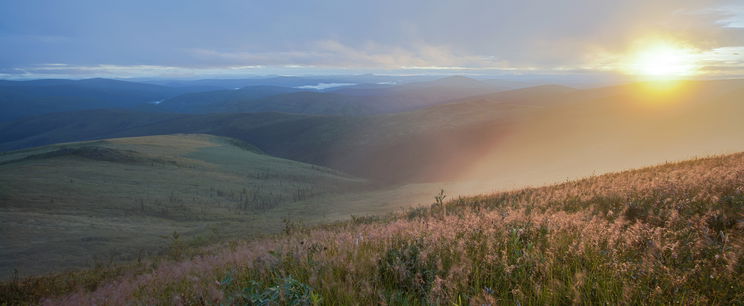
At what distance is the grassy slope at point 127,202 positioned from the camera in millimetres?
21062

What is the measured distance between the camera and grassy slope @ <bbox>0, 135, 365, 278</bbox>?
21.1m

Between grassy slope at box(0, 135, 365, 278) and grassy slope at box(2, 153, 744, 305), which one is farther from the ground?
grassy slope at box(2, 153, 744, 305)

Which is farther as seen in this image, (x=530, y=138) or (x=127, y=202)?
(x=530, y=138)

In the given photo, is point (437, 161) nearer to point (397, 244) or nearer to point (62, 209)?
point (62, 209)

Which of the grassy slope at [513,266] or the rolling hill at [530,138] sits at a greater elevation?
the grassy slope at [513,266]

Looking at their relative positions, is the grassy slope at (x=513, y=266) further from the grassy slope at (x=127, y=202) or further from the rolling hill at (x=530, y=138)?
the grassy slope at (x=127, y=202)

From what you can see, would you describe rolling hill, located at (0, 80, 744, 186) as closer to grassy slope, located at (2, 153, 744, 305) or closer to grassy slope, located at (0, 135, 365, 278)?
grassy slope, located at (2, 153, 744, 305)

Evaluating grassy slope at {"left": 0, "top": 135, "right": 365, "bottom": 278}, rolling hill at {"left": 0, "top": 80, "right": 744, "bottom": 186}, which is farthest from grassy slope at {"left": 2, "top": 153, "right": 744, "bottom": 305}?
grassy slope at {"left": 0, "top": 135, "right": 365, "bottom": 278}

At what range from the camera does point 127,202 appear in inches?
1395

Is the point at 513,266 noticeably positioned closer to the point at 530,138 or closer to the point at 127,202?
the point at 127,202

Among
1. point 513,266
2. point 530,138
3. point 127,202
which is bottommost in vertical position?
point 127,202

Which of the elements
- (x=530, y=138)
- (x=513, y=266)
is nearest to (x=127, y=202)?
(x=513, y=266)

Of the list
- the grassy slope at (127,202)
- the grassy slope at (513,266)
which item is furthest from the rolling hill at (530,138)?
the grassy slope at (127,202)

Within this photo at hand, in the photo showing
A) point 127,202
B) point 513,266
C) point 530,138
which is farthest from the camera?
point 530,138
